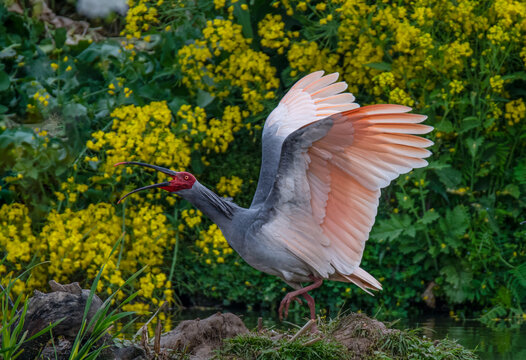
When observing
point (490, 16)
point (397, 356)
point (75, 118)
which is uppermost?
point (490, 16)

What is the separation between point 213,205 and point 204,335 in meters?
0.74

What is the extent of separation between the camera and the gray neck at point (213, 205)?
4.88m

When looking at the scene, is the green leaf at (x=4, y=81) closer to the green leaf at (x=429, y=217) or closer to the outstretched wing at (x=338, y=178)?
the green leaf at (x=429, y=217)

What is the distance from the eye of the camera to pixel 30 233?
781 centimetres

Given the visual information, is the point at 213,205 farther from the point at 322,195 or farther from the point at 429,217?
the point at 429,217

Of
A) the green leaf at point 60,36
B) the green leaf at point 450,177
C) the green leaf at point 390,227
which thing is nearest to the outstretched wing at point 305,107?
the green leaf at point 390,227

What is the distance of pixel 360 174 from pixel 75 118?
4422 millimetres

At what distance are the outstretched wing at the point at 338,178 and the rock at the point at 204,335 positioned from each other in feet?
1.84

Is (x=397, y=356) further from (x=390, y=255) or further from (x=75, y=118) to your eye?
(x=75, y=118)

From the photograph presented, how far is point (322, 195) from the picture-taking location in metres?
4.80

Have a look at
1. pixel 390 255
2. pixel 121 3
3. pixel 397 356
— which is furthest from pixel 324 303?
pixel 121 3

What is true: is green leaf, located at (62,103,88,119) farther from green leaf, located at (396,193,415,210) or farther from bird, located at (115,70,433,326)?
bird, located at (115,70,433,326)

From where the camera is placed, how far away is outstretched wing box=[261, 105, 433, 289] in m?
4.55

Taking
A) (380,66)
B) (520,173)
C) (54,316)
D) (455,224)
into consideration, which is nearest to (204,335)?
(54,316)
